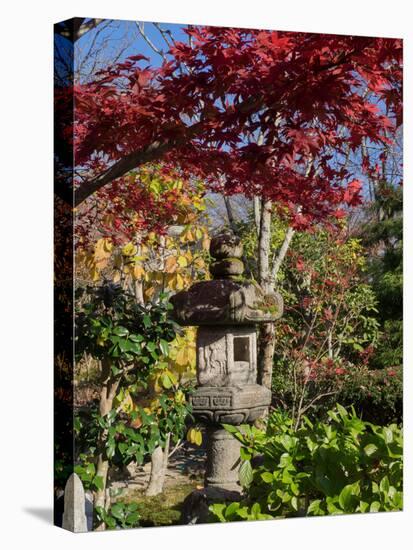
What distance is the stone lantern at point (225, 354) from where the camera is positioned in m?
5.78

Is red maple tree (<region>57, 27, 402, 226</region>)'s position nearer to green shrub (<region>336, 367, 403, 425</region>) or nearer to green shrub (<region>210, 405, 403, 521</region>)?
green shrub (<region>210, 405, 403, 521</region>)

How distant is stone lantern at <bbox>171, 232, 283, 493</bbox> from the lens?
19.0 feet

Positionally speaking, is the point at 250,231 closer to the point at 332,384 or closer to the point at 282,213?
the point at 282,213

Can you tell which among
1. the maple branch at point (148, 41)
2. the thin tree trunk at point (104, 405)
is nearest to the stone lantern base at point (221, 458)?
the thin tree trunk at point (104, 405)

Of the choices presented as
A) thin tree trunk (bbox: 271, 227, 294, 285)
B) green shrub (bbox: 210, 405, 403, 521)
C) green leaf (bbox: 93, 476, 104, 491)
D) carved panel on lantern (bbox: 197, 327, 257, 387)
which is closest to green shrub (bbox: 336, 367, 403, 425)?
thin tree trunk (bbox: 271, 227, 294, 285)

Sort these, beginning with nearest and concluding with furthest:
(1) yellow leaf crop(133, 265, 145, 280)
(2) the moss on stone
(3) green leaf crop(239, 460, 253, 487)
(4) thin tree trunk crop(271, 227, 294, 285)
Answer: (2) the moss on stone → (3) green leaf crop(239, 460, 253, 487) → (1) yellow leaf crop(133, 265, 145, 280) → (4) thin tree trunk crop(271, 227, 294, 285)

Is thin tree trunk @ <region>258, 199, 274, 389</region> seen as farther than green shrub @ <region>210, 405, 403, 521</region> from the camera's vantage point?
Yes

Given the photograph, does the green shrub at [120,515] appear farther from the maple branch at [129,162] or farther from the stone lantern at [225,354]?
the maple branch at [129,162]

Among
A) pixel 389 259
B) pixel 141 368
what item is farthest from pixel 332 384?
pixel 141 368

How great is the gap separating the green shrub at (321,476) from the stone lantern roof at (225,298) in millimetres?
749

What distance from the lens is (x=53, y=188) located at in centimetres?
506

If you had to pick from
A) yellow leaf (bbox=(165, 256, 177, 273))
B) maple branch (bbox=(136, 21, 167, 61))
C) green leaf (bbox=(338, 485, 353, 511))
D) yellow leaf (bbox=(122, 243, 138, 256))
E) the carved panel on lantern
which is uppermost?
maple branch (bbox=(136, 21, 167, 61))

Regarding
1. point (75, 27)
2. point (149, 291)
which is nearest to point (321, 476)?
point (149, 291)

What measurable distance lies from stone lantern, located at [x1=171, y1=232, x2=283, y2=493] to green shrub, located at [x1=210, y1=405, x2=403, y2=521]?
253 mm
